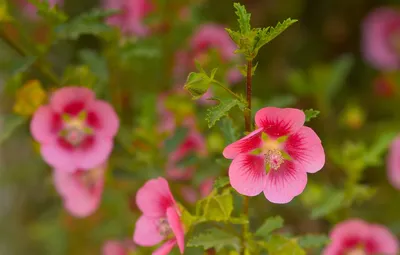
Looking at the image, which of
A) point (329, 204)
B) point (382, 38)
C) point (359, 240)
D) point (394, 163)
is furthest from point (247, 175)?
point (382, 38)

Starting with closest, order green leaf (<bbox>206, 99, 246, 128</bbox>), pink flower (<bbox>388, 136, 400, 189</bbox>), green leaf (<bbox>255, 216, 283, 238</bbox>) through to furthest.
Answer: green leaf (<bbox>206, 99, 246, 128</bbox>) → green leaf (<bbox>255, 216, 283, 238</bbox>) → pink flower (<bbox>388, 136, 400, 189</bbox>)

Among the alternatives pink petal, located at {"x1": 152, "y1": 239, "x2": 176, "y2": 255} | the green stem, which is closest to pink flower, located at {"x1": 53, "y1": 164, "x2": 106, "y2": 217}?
the green stem

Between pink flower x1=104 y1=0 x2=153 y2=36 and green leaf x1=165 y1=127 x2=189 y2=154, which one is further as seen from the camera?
pink flower x1=104 y1=0 x2=153 y2=36

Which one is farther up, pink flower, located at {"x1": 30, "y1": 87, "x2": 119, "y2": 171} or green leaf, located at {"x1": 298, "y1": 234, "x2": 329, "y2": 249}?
pink flower, located at {"x1": 30, "y1": 87, "x2": 119, "y2": 171}

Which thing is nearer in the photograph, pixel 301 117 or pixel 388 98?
pixel 301 117

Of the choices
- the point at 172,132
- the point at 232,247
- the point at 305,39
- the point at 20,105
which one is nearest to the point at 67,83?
the point at 20,105

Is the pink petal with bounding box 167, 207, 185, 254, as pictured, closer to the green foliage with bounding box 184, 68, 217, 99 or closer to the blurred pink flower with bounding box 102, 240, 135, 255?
the green foliage with bounding box 184, 68, 217, 99

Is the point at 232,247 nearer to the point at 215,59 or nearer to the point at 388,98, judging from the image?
the point at 215,59
